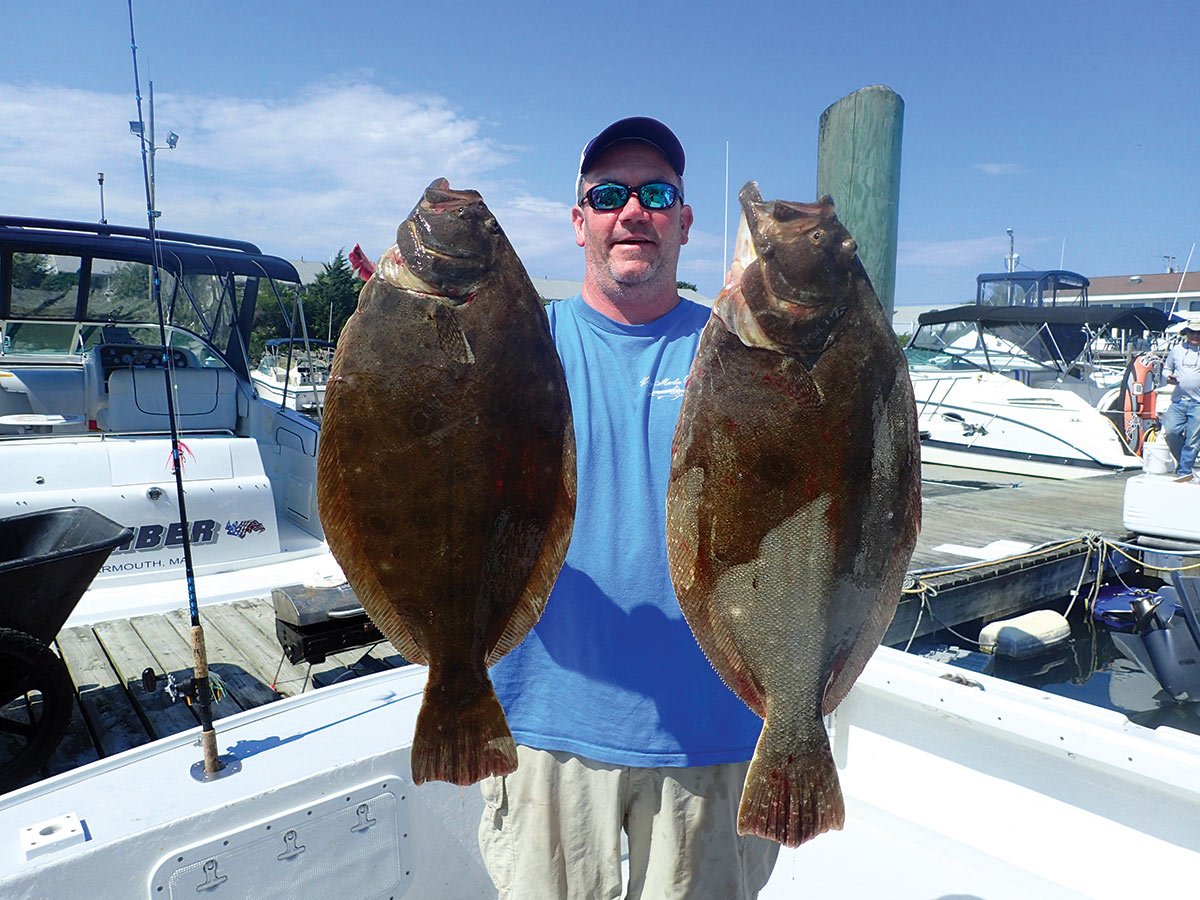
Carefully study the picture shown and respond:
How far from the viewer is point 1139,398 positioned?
56.4 ft

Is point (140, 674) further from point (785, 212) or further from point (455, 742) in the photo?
point (785, 212)

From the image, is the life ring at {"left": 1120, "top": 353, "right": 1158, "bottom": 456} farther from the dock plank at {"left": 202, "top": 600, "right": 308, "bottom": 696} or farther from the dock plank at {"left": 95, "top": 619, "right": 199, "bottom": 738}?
the dock plank at {"left": 95, "top": 619, "right": 199, "bottom": 738}

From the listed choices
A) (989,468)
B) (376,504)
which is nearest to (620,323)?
(376,504)

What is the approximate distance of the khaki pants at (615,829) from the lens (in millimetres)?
2070

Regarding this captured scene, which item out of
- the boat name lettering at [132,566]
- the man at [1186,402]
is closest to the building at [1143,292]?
the man at [1186,402]

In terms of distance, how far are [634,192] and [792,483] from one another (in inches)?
37.2

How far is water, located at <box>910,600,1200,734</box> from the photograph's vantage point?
343 inches

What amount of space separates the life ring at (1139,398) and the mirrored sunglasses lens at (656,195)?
17.6 m

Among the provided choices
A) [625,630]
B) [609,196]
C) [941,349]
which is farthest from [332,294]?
[941,349]

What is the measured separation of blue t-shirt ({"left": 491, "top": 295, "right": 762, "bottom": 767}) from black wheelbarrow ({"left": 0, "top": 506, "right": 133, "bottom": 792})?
114 inches

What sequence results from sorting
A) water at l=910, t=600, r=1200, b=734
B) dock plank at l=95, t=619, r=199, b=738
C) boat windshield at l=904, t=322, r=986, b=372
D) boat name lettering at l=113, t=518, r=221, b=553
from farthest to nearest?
boat windshield at l=904, t=322, r=986, b=372 → water at l=910, t=600, r=1200, b=734 → boat name lettering at l=113, t=518, r=221, b=553 → dock plank at l=95, t=619, r=199, b=738

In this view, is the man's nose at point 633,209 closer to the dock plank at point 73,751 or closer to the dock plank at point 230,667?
the dock plank at point 230,667

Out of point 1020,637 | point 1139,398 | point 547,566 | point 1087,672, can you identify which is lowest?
point 1087,672

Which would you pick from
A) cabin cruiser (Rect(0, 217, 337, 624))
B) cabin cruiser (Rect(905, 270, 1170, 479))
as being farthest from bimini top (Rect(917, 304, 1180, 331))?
cabin cruiser (Rect(0, 217, 337, 624))
